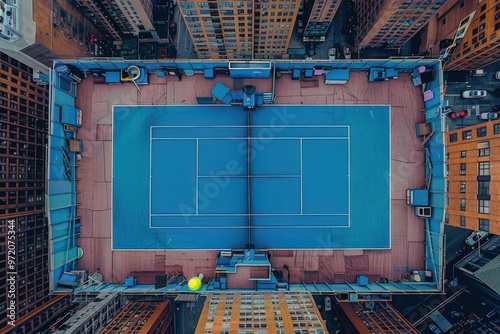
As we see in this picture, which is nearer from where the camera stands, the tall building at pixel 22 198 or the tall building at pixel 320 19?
the tall building at pixel 320 19

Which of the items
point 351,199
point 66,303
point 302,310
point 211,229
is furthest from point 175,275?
point 66,303

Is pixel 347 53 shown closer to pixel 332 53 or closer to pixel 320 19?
pixel 332 53

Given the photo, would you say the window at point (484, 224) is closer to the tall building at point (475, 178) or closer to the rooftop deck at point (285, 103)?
the tall building at point (475, 178)

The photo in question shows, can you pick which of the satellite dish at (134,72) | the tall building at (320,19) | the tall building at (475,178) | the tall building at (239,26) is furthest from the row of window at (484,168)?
the satellite dish at (134,72)

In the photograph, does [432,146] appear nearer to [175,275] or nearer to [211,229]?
[211,229]

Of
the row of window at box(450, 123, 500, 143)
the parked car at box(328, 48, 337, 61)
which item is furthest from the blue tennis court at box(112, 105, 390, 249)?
the parked car at box(328, 48, 337, 61)

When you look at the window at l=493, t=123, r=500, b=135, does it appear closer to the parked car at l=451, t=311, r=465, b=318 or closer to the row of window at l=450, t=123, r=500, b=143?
the row of window at l=450, t=123, r=500, b=143
